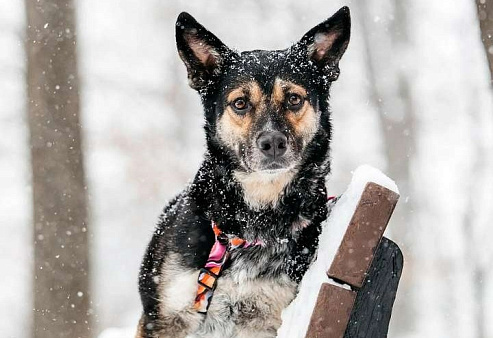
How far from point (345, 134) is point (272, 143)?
14.5 meters

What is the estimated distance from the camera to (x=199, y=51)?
3834mm

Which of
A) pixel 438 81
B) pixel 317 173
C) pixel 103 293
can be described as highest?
pixel 438 81

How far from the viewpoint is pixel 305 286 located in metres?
3.08

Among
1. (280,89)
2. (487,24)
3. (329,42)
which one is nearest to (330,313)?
(280,89)

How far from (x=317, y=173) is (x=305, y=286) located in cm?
89

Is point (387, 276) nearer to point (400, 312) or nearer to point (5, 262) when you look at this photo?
point (400, 312)

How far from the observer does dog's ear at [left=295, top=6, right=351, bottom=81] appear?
3.76 m

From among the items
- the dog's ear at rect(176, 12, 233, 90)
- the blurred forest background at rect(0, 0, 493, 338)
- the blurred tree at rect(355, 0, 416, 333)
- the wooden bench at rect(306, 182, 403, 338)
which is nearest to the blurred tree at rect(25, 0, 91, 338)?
the dog's ear at rect(176, 12, 233, 90)

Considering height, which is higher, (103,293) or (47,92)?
(47,92)

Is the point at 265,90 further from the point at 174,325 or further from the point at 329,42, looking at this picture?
the point at 174,325

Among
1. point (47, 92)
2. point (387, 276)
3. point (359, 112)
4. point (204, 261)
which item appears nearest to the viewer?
point (387, 276)

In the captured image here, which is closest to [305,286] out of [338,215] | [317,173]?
[338,215]

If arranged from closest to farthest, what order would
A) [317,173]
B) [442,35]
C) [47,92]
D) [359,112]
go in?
[317,173], [47,92], [442,35], [359,112]

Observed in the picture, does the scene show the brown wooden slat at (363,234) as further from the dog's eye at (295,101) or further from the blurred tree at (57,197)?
the blurred tree at (57,197)
